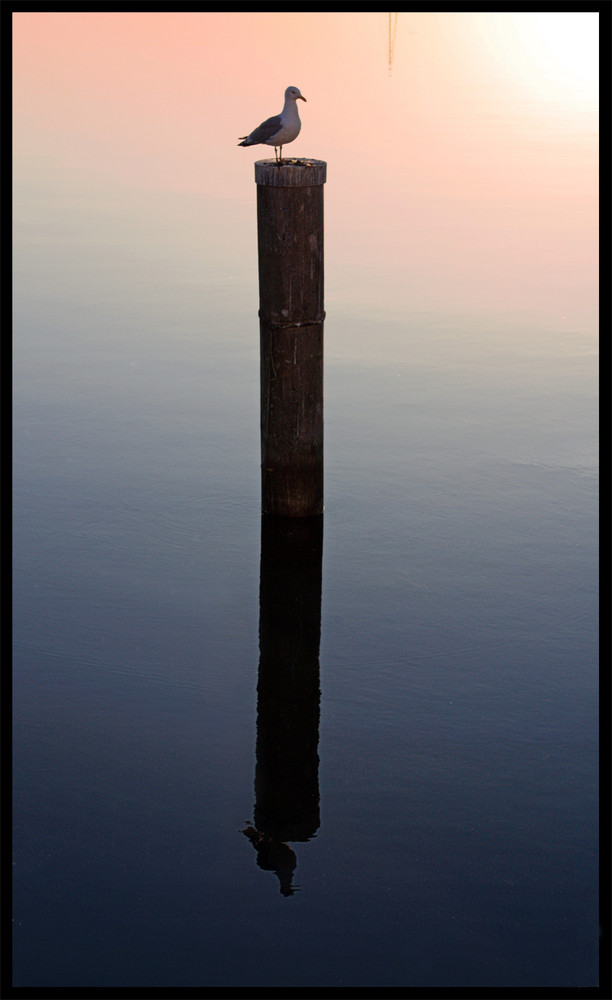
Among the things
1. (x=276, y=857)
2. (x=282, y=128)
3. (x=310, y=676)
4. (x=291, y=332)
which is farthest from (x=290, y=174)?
(x=276, y=857)

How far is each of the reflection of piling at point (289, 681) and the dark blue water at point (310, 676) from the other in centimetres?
2

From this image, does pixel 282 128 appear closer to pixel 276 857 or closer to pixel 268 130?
Result: pixel 268 130

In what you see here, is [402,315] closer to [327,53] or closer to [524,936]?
[524,936]

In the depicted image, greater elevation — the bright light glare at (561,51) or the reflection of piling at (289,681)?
the bright light glare at (561,51)

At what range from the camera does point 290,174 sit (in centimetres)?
798

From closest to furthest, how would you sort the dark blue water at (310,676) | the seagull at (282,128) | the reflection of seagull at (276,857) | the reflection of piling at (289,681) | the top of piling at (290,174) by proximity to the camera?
the dark blue water at (310,676) < the reflection of seagull at (276,857) < the reflection of piling at (289,681) < the top of piling at (290,174) < the seagull at (282,128)

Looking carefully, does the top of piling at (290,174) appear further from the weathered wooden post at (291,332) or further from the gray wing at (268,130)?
the gray wing at (268,130)

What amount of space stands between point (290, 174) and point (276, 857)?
13.9ft

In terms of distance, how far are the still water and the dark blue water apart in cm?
2

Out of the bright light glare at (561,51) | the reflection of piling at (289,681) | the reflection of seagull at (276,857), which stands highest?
→ the bright light glare at (561,51)

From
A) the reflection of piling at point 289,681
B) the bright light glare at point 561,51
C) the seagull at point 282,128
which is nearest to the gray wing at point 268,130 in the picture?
the seagull at point 282,128

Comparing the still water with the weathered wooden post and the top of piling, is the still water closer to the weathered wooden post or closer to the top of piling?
the weathered wooden post

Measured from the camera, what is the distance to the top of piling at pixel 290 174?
26.2 feet
